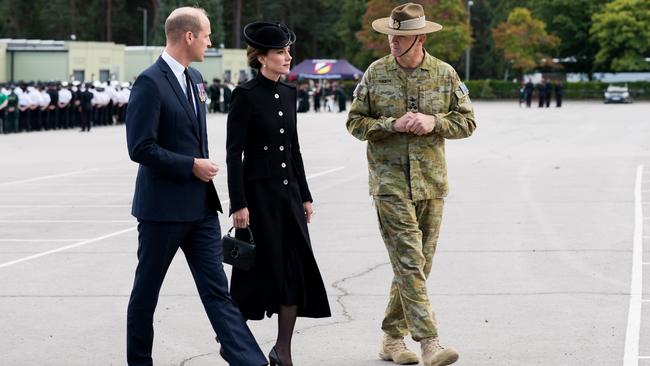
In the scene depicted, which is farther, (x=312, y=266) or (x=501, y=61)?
(x=501, y=61)

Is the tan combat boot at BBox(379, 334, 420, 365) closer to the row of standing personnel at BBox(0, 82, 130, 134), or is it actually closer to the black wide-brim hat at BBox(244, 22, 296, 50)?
the black wide-brim hat at BBox(244, 22, 296, 50)

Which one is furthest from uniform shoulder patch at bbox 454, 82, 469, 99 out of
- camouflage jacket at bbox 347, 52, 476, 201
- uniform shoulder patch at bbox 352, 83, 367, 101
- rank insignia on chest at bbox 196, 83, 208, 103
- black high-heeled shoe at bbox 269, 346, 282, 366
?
black high-heeled shoe at bbox 269, 346, 282, 366

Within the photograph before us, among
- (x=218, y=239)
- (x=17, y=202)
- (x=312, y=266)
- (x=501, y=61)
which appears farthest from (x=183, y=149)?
(x=501, y=61)

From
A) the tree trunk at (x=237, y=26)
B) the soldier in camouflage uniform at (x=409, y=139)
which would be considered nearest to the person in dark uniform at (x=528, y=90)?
the tree trunk at (x=237, y=26)

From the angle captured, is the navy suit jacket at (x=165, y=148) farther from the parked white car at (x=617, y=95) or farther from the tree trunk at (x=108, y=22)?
the tree trunk at (x=108, y=22)

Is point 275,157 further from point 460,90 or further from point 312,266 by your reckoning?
point 460,90

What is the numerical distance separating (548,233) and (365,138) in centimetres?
683

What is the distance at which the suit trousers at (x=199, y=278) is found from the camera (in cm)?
645

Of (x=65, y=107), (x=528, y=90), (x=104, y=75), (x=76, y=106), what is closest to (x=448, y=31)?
(x=528, y=90)

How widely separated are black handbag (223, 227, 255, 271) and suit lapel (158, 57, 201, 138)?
0.69 meters

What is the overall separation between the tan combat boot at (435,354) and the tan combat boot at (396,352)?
1.25ft

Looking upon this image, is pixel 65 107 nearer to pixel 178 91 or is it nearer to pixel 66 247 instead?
pixel 66 247

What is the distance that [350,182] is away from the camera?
823 inches

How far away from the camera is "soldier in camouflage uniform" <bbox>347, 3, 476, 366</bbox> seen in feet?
23.0
